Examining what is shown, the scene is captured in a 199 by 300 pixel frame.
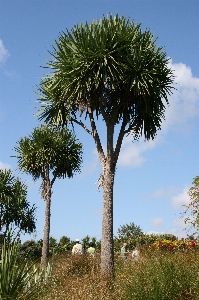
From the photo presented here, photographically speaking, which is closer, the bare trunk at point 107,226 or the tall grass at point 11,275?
the tall grass at point 11,275

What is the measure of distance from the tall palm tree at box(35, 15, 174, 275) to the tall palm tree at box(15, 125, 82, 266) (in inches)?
233

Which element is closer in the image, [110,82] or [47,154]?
[110,82]

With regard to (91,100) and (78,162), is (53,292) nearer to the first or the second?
(91,100)

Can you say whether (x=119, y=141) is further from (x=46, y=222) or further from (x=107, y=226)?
(x=46, y=222)

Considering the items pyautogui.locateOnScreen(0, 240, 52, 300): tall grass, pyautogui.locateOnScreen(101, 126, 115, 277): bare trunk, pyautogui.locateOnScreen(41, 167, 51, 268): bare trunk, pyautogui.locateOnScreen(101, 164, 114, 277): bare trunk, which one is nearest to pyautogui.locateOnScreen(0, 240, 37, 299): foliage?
pyautogui.locateOnScreen(0, 240, 52, 300): tall grass

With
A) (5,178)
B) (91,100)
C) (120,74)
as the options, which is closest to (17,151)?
(5,178)

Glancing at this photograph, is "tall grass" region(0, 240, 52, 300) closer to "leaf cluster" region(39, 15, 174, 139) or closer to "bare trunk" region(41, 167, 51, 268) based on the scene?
"leaf cluster" region(39, 15, 174, 139)

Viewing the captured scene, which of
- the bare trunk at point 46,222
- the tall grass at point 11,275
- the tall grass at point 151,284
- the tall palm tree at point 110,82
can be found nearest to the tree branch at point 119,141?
the tall palm tree at point 110,82

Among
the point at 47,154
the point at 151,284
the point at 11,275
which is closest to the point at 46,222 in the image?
the point at 47,154

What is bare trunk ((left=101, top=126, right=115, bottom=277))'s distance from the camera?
1155 cm

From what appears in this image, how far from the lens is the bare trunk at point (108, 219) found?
1155 cm

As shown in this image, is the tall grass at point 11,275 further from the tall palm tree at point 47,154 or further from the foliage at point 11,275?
the tall palm tree at point 47,154

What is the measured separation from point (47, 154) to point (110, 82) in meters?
7.57

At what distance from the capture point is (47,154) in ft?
64.2
